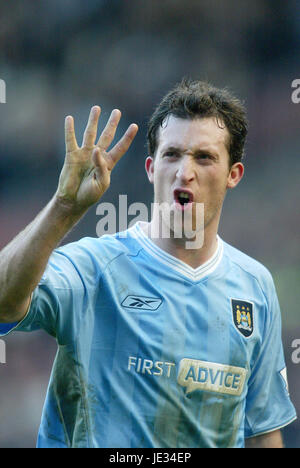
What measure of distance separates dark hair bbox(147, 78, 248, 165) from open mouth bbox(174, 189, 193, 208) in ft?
1.10

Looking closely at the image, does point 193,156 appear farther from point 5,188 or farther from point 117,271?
point 5,188

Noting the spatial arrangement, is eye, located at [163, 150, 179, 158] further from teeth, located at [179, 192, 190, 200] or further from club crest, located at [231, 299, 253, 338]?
club crest, located at [231, 299, 253, 338]

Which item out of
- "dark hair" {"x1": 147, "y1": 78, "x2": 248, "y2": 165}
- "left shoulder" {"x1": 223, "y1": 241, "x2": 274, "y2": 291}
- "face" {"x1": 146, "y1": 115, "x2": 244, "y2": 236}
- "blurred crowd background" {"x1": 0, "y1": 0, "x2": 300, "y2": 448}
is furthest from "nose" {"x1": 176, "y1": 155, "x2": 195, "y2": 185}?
"blurred crowd background" {"x1": 0, "y1": 0, "x2": 300, "y2": 448}

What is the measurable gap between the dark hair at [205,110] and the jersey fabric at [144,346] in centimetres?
52

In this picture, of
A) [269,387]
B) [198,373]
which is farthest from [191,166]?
[269,387]

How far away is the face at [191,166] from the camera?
8.68ft

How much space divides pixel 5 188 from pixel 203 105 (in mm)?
4321

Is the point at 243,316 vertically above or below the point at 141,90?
below

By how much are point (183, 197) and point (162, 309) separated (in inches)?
18.6

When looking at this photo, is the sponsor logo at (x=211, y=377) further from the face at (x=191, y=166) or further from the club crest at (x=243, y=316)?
the face at (x=191, y=166)

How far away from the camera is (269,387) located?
9.50ft

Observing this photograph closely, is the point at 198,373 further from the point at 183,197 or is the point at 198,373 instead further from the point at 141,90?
the point at 141,90
